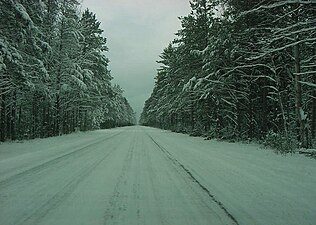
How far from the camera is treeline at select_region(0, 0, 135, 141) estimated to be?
1578cm

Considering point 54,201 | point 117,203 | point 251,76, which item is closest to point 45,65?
point 251,76

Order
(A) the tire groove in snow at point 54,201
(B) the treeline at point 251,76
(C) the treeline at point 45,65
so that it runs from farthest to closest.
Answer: (B) the treeline at point 251,76, (C) the treeline at point 45,65, (A) the tire groove in snow at point 54,201

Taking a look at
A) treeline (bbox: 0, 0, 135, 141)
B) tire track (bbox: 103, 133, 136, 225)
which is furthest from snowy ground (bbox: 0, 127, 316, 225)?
treeline (bbox: 0, 0, 135, 141)

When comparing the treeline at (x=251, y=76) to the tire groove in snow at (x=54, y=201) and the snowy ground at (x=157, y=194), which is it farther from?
the tire groove in snow at (x=54, y=201)

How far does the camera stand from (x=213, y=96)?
2461 cm

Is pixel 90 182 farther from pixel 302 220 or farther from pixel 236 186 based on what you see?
pixel 302 220

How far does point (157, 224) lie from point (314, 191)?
158 inches

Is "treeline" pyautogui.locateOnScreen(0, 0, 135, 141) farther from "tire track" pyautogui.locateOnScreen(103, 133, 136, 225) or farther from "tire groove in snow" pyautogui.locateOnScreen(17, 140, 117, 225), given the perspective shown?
"tire track" pyautogui.locateOnScreen(103, 133, 136, 225)

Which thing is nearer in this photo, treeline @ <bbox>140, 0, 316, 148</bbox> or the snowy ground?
the snowy ground

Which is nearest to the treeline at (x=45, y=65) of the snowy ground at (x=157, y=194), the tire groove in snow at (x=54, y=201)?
the snowy ground at (x=157, y=194)

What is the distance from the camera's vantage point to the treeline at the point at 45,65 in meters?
15.8

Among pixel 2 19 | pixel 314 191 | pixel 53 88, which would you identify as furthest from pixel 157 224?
pixel 53 88

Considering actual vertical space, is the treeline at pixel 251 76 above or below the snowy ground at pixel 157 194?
above

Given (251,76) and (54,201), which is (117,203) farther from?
(251,76)
